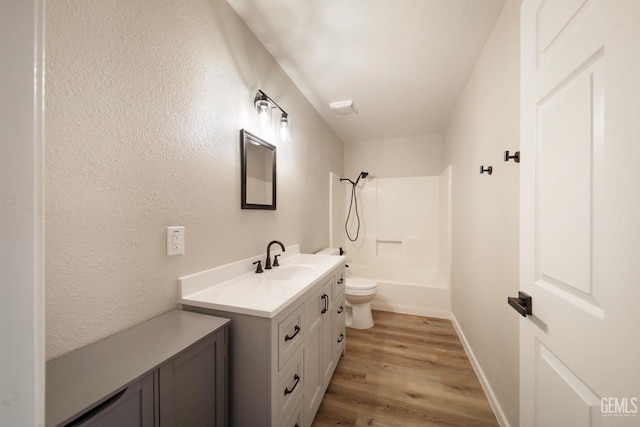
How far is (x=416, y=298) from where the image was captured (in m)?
2.88

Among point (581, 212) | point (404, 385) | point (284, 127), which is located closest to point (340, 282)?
point (404, 385)

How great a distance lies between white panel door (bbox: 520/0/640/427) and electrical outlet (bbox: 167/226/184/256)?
1.37 m

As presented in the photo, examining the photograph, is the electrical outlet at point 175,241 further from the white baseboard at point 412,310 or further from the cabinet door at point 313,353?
the white baseboard at point 412,310

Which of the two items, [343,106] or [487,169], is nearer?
[487,169]

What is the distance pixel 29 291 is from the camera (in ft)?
1.02

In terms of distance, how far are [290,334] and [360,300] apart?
155 centimetres

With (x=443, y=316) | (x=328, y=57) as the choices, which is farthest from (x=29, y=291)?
(x=443, y=316)

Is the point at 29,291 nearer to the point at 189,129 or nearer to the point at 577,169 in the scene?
the point at 189,129

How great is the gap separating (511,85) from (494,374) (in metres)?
1.69

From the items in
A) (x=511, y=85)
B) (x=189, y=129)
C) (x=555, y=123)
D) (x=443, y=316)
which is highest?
(x=511, y=85)

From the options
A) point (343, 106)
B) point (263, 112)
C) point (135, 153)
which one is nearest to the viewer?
point (135, 153)

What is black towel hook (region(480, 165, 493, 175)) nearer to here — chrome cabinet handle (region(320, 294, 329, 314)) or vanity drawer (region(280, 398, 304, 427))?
chrome cabinet handle (region(320, 294, 329, 314))

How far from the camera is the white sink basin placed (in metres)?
1.53

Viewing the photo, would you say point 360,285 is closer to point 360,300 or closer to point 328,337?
point 360,300
